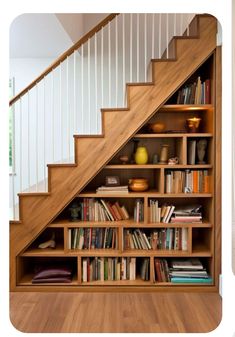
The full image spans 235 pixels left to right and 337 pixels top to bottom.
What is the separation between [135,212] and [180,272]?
0.68m

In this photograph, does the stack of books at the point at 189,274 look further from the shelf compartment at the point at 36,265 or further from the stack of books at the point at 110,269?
the shelf compartment at the point at 36,265

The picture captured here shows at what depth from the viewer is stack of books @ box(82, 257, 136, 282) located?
4.31m

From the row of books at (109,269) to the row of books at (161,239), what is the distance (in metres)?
0.14

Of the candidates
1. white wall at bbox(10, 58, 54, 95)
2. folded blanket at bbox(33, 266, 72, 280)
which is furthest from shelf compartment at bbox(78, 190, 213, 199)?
white wall at bbox(10, 58, 54, 95)

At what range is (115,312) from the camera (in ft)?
12.0

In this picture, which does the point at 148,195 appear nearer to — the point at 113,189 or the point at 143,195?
the point at 143,195

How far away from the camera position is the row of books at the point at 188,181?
171 inches

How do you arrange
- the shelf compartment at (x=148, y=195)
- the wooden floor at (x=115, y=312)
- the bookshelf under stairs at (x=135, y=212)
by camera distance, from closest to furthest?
the wooden floor at (x=115, y=312)
the bookshelf under stairs at (x=135, y=212)
the shelf compartment at (x=148, y=195)

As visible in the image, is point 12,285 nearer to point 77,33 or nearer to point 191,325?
point 191,325

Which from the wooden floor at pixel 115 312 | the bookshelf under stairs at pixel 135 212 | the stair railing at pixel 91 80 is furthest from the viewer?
the stair railing at pixel 91 80

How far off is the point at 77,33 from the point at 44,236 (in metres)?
2.30

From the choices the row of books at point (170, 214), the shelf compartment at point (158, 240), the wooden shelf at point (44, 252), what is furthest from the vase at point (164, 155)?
the wooden shelf at point (44, 252)

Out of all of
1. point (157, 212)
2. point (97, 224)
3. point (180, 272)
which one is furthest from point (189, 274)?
point (97, 224)

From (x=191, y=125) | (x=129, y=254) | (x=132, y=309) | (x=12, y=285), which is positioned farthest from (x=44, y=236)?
(x=191, y=125)
